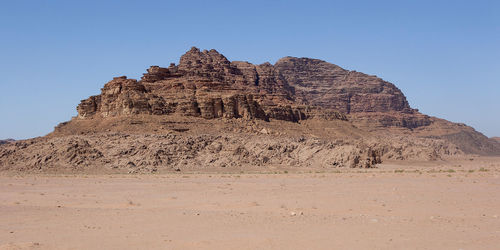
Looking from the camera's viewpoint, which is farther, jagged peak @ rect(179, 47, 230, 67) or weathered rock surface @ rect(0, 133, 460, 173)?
jagged peak @ rect(179, 47, 230, 67)

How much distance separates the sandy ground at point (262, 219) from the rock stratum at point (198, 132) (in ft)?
69.4

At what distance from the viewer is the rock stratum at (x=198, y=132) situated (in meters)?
41.6

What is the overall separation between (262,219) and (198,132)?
41558 mm

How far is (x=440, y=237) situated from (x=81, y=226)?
8313 millimetres

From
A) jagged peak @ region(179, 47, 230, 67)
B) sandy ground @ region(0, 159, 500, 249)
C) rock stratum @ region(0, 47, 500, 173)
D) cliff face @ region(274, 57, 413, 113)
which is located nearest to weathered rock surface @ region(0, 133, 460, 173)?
rock stratum @ region(0, 47, 500, 173)

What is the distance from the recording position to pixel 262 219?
12688 mm

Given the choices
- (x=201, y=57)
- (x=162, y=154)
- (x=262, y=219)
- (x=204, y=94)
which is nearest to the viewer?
(x=262, y=219)

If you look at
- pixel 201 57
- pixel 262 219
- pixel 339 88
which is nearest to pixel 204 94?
pixel 201 57

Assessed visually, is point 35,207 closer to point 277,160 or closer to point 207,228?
point 207,228

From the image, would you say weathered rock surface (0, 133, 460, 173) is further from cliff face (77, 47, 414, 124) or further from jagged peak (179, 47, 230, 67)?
jagged peak (179, 47, 230, 67)

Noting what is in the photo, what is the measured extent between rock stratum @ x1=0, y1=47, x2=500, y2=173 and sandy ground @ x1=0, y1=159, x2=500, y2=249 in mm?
21157

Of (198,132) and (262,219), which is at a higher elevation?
(198,132)

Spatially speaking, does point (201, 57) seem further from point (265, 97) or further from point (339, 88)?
point (339, 88)

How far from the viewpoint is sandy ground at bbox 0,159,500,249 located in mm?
9805
